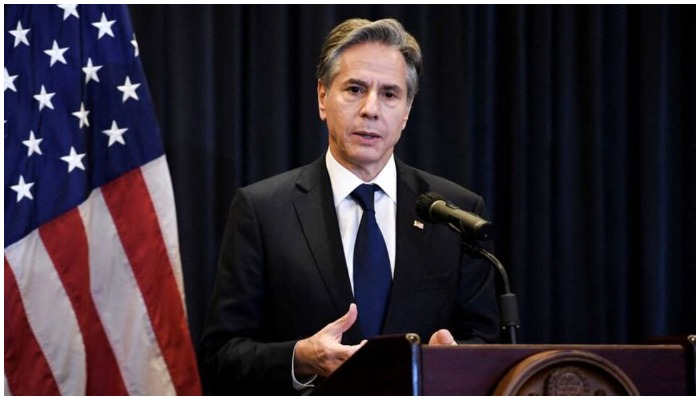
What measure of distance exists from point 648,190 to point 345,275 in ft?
4.94

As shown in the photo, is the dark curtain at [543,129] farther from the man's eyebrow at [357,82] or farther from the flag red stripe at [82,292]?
the man's eyebrow at [357,82]

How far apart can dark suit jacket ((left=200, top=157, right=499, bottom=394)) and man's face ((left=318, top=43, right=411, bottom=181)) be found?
11 cm

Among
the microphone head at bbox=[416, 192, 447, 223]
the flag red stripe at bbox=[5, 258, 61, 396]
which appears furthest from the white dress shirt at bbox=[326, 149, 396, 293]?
the flag red stripe at bbox=[5, 258, 61, 396]

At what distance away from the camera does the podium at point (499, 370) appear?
159cm

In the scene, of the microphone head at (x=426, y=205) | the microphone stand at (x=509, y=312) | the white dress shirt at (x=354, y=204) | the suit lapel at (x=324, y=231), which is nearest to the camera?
the microphone stand at (x=509, y=312)

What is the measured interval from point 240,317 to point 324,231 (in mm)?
306

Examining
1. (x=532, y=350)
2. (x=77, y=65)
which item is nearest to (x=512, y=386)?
(x=532, y=350)

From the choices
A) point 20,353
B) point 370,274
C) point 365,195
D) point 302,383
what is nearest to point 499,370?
point 302,383

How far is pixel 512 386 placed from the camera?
1608 mm

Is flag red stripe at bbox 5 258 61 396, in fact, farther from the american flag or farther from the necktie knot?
the necktie knot

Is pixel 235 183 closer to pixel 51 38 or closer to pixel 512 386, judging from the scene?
pixel 51 38

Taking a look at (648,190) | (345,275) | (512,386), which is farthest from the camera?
(648,190)

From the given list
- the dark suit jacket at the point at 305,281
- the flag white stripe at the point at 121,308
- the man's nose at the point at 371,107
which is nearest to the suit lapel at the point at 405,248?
the dark suit jacket at the point at 305,281

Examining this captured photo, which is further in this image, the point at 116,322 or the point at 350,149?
the point at 116,322
